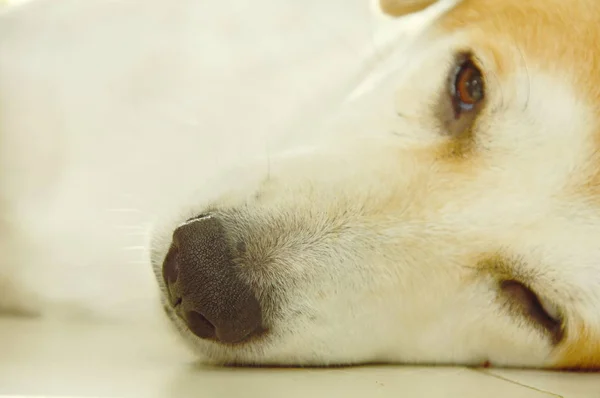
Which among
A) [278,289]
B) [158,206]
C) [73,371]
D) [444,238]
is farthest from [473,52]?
[73,371]

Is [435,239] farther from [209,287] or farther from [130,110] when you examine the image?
[130,110]

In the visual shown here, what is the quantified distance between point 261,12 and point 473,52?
70 cm

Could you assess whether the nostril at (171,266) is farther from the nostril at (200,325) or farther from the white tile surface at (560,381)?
the white tile surface at (560,381)

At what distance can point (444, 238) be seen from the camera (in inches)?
44.0

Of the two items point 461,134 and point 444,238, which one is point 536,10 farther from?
point 444,238

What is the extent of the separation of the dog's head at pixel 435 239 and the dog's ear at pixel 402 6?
1.27 feet

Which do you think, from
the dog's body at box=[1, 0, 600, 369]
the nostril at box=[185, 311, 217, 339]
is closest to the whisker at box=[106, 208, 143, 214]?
the dog's body at box=[1, 0, 600, 369]

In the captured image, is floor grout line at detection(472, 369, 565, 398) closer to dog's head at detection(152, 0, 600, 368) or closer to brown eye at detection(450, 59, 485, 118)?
dog's head at detection(152, 0, 600, 368)

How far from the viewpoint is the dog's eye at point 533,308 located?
1141 mm

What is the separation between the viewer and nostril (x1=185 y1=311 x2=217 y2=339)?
100 centimetres

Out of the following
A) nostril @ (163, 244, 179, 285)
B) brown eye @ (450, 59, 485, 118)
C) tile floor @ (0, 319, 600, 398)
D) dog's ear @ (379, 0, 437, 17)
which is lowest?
tile floor @ (0, 319, 600, 398)

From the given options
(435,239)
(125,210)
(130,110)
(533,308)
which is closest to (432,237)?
(435,239)

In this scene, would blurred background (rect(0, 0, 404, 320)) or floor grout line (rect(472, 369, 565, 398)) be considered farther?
blurred background (rect(0, 0, 404, 320))

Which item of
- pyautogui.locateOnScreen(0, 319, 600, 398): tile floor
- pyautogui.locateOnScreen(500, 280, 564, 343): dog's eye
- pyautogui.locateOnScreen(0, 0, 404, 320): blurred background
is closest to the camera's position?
pyautogui.locateOnScreen(0, 319, 600, 398): tile floor
